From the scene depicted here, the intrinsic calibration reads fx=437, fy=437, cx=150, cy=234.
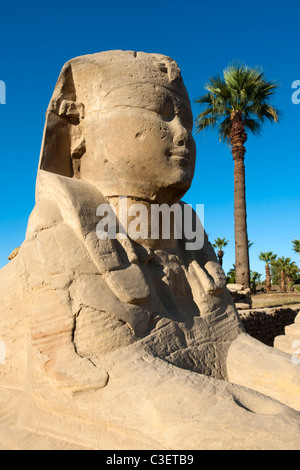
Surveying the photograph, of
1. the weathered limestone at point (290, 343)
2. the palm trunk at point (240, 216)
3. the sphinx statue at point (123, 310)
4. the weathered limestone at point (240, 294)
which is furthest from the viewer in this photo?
the palm trunk at point (240, 216)

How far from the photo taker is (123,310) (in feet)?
7.46

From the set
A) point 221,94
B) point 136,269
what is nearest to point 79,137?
point 136,269

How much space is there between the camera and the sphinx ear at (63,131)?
2965 millimetres

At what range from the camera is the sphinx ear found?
2.96 m

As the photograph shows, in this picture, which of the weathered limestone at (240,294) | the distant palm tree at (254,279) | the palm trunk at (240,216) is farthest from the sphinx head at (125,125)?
the distant palm tree at (254,279)

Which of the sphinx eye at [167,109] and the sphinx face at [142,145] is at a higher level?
the sphinx eye at [167,109]

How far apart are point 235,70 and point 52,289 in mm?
13402

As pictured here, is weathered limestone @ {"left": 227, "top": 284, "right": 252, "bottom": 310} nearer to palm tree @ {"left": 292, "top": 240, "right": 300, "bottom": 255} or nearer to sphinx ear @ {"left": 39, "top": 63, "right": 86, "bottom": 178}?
sphinx ear @ {"left": 39, "top": 63, "right": 86, "bottom": 178}

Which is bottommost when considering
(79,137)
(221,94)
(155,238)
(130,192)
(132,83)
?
→ (155,238)

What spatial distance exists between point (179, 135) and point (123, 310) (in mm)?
1177

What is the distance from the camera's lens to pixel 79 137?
303cm

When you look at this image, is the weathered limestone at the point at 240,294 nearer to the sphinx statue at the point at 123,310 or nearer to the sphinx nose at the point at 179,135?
the sphinx statue at the point at 123,310

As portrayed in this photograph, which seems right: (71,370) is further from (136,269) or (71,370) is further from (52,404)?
(136,269)

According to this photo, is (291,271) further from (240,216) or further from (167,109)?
(167,109)
